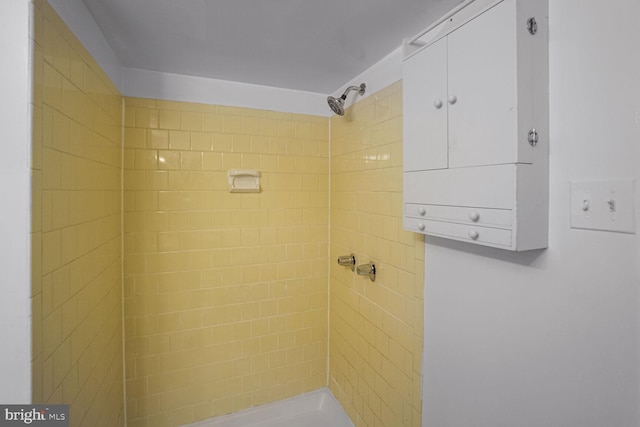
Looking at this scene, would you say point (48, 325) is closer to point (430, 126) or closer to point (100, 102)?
point (100, 102)

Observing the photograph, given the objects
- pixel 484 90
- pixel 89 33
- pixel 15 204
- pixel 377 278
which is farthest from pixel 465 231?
pixel 89 33

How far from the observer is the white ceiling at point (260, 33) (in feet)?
3.41

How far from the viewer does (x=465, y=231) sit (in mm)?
867

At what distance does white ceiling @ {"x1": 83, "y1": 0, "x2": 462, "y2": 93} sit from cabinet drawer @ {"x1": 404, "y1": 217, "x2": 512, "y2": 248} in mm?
807

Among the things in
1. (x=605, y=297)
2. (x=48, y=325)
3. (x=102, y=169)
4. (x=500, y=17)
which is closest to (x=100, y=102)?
(x=102, y=169)

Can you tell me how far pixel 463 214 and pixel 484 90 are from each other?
1.20 feet

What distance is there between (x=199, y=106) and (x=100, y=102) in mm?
551

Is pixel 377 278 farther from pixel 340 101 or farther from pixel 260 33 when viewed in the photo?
pixel 260 33

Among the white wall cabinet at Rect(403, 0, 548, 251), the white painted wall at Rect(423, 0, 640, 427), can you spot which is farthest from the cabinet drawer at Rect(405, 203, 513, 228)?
the white painted wall at Rect(423, 0, 640, 427)

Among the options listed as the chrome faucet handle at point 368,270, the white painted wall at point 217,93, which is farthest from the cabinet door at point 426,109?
the white painted wall at point 217,93

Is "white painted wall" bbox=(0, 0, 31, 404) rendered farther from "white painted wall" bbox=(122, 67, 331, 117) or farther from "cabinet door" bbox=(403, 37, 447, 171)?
"cabinet door" bbox=(403, 37, 447, 171)

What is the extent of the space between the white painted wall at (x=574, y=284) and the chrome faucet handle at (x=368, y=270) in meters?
0.59

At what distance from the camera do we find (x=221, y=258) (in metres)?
1.74

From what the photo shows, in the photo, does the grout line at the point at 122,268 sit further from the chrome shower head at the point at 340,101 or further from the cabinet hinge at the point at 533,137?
the cabinet hinge at the point at 533,137
